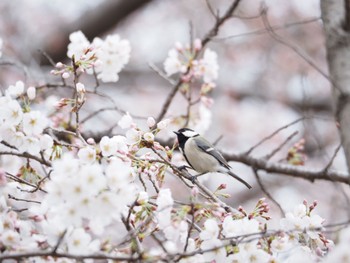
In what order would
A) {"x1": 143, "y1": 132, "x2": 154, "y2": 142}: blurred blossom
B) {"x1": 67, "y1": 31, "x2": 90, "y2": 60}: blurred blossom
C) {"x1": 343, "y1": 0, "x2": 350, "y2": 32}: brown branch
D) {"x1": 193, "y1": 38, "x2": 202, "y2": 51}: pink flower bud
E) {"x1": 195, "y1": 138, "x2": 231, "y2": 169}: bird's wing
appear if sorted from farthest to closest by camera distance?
{"x1": 195, "y1": 138, "x2": 231, "y2": 169}: bird's wing, {"x1": 193, "y1": 38, "x2": 202, "y2": 51}: pink flower bud, {"x1": 343, "y1": 0, "x2": 350, "y2": 32}: brown branch, {"x1": 67, "y1": 31, "x2": 90, "y2": 60}: blurred blossom, {"x1": 143, "y1": 132, "x2": 154, "y2": 142}: blurred blossom

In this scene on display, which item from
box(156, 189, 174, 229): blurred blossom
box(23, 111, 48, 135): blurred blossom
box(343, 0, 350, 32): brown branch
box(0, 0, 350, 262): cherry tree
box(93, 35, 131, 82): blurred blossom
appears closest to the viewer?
box(0, 0, 350, 262): cherry tree

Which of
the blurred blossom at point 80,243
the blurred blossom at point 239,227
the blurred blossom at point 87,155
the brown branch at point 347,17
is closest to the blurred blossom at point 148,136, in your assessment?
the blurred blossom at point 87,155

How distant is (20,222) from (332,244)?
1.02m

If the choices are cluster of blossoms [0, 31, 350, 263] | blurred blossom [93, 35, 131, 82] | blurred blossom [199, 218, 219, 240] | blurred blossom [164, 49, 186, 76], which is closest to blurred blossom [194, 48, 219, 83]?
blurred blossom [164, 49, 186, 76]

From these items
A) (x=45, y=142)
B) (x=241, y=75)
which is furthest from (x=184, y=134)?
(x=241, y=75)

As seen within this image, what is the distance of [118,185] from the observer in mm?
1521

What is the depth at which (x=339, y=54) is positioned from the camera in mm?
2691

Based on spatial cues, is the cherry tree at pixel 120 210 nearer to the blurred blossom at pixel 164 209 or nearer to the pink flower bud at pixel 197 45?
the blurred blossom at pixel 164 209

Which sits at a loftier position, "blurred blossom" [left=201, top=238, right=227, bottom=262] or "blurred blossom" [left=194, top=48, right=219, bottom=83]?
"blurred blossom" [left=194, top=48, right=219, bottom=83]

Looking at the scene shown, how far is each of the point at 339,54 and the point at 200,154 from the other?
0.96m

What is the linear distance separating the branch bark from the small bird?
79 cm

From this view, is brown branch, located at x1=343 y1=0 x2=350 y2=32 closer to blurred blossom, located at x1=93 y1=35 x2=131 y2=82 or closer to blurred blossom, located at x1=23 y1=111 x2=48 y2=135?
blurred blossom, located at x1=93 y1=35 x2=131 y2=82

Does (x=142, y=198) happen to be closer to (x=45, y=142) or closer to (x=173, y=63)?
(x=45, y=142)

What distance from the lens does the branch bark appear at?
2.56m
